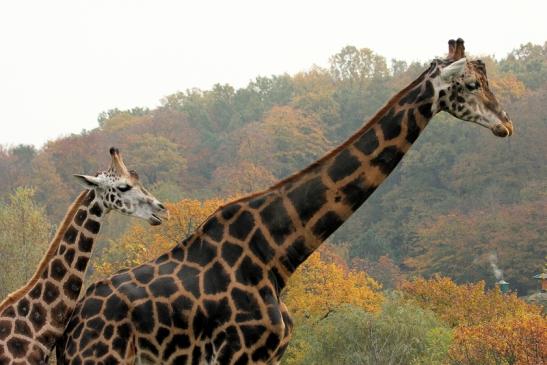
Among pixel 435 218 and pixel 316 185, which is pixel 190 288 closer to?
pixel 316 185

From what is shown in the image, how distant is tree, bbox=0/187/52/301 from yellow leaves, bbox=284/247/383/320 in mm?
11297

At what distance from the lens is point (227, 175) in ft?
284

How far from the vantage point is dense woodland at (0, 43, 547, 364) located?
129 ft

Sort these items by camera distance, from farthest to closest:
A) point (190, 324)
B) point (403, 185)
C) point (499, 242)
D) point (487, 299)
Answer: point (403, 185)
point (499, 242)
point (487, 299)
point (190, 324)

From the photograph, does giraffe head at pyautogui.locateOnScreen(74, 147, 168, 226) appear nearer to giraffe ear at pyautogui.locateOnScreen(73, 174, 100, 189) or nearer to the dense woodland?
giraffe ear at pyautogui.locateOnScreen(73, 174, 100, 189)

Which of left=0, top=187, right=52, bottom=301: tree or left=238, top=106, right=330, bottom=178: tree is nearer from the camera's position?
left=0, top=187, right=52, bottom=301: tree

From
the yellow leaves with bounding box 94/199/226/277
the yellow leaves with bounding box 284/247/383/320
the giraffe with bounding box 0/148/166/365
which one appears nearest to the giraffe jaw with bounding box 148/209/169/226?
the giraffe with bounding box 0/148/166/365

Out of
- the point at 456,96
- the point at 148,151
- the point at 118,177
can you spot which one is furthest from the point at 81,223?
the point at 148,151

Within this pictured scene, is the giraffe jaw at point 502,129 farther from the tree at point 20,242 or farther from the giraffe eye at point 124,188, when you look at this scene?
the tree at point 20,242

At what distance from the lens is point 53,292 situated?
8.72m

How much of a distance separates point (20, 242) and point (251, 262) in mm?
39053

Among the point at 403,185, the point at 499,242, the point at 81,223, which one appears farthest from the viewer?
the point at 403,185

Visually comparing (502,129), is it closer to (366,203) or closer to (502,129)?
(502,129)

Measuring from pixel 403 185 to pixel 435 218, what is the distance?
7.45 metres
